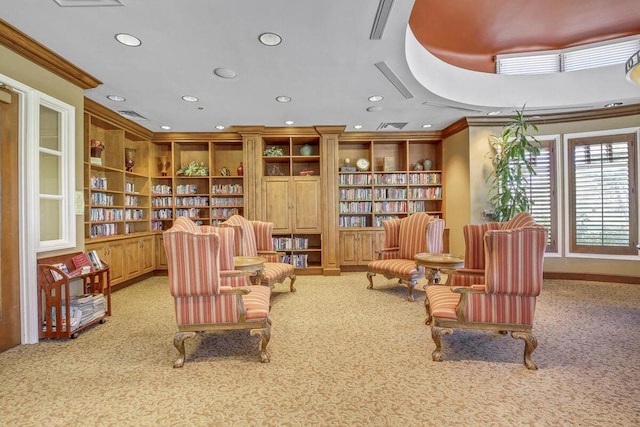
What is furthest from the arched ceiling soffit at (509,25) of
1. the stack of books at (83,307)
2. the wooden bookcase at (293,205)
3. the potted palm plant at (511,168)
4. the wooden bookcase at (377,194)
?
the stack of books at (83,307)

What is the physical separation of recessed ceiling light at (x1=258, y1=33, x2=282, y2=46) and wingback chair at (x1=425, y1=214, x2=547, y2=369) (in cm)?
249

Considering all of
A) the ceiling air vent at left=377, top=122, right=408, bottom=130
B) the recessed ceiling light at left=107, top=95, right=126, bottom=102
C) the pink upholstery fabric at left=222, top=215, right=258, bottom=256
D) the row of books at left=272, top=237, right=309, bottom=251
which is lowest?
the row of books at left=272, top=237, right=309, bottom=251

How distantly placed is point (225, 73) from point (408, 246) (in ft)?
11.4

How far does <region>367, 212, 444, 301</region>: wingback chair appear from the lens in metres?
4.10

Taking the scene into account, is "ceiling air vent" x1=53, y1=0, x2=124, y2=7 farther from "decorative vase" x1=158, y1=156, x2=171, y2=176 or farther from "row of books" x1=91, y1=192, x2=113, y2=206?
"decorative vase" x1=158, y1=156, x2=171, y2=176

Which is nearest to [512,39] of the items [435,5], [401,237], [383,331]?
[435,5]

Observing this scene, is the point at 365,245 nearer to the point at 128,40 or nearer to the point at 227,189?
the point at 227,189

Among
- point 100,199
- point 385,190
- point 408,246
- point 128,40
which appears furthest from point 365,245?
point 128,40

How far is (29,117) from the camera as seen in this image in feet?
9.31

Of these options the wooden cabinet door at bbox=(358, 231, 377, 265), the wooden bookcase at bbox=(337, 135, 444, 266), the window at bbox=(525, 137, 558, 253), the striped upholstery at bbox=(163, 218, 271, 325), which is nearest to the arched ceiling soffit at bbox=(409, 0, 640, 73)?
the window at bbox=(525, 137, 558, 253)

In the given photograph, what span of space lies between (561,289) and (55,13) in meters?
6.88

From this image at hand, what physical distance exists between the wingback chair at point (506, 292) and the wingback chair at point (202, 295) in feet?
4.97

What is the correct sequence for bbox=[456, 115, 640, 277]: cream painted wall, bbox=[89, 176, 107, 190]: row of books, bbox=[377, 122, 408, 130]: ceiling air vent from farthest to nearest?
bbox=[377, 122, 408, 130]: ceiling air vent, bbox=[456, 115, 640, 277]: cream painted wall, bbox=[89, 176, 107, 190]: row of books

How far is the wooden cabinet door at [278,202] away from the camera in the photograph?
19.5 feet
